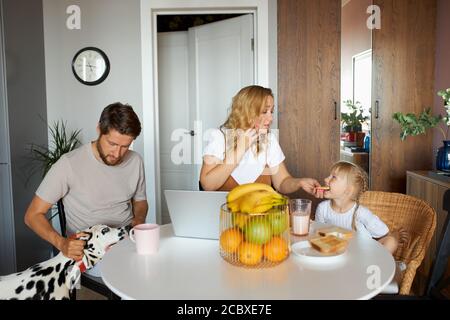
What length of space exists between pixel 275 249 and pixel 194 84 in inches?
124

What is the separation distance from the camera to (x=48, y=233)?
5.34ft

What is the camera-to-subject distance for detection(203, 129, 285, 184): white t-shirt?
1869mm

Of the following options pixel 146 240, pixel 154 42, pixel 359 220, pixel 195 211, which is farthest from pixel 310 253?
pixel 154 42

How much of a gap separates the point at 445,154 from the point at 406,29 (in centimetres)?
105

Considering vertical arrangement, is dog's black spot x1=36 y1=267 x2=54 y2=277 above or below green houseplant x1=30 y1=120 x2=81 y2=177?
below

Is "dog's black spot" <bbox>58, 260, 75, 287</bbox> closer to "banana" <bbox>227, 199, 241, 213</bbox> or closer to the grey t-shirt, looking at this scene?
the grey t-shirt

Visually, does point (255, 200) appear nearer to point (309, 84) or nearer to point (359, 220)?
point (359, 220)

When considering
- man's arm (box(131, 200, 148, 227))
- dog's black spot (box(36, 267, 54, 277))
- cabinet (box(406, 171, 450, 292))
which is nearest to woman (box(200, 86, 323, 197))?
man's arm (box(131, 200, 148, 227))

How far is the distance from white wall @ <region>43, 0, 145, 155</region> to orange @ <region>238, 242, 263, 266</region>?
7.84 ft

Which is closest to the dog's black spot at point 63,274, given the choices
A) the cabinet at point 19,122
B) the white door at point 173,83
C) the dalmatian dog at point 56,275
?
the dalmatian dog at point 56,275

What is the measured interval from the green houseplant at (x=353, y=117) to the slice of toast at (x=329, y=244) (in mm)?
2263

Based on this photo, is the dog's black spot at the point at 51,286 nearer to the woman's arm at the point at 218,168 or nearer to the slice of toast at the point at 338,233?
the woman's arm at the point at 218,168

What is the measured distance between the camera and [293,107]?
131 inches
